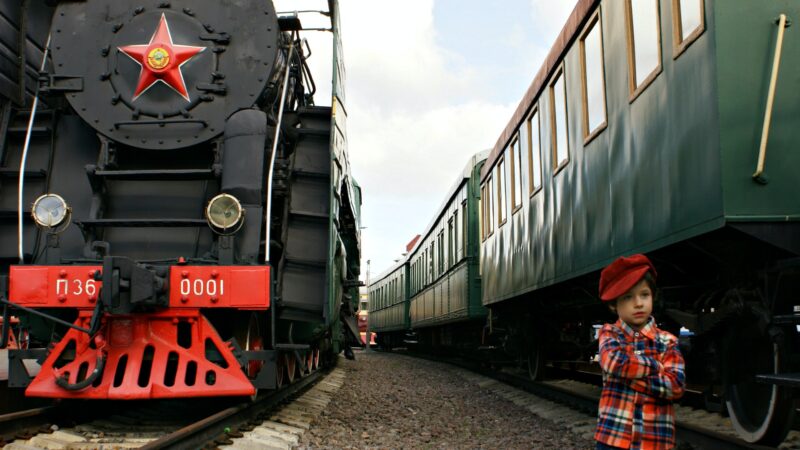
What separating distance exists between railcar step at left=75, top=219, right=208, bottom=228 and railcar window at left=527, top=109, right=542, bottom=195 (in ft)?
10.1

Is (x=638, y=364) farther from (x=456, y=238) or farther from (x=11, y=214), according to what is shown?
(x=456, y=238)

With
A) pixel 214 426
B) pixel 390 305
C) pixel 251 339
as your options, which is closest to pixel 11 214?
pixel 251 339

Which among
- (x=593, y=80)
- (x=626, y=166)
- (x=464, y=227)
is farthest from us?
(x=464, y=227)

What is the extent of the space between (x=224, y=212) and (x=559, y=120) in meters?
2.81

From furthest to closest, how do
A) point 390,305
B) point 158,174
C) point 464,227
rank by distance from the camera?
point 390,305
point 464,227
point 158,174

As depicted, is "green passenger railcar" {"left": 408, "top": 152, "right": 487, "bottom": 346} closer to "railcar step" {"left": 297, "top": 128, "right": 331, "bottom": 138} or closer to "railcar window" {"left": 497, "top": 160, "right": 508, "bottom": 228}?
"railcar window" {"left": 497, "top": 160, "right": 508, "bottom": 228}

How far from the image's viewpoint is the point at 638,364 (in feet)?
6.57

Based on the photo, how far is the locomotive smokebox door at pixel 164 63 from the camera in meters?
5.41

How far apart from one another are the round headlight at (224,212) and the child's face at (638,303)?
3363mm

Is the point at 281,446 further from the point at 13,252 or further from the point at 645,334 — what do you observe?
the point at 645,334

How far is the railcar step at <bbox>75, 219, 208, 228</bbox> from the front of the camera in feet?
16.7

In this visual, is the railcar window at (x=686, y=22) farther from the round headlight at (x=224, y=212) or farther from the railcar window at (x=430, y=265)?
the railcar window at (x=430, y=265)

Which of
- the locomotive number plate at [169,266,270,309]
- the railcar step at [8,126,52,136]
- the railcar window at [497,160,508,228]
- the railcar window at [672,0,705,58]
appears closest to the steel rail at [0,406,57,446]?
the locomotive number plate at [169,266,270,309]

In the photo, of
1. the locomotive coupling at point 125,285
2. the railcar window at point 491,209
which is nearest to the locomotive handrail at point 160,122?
the locomotive coupling at point 125,285
